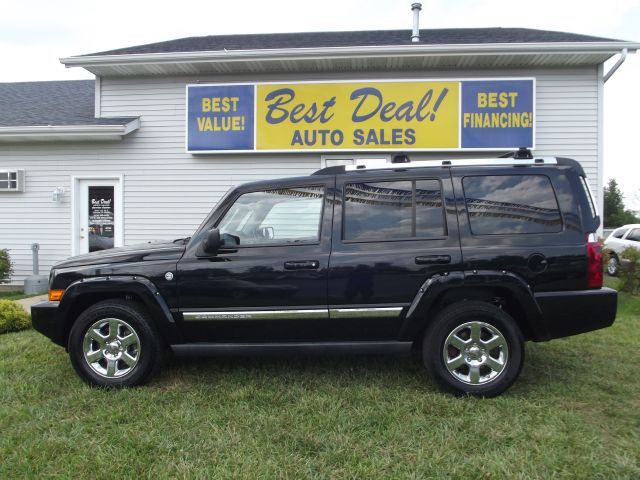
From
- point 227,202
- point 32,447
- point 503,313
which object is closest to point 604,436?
point 503,313

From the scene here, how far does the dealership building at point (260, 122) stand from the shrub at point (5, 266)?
1.09 ft

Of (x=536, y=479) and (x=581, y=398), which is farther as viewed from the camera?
(x=581, y=398)

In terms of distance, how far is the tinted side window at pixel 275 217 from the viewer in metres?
3.84

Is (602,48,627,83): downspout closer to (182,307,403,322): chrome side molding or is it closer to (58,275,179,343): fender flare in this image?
(182,307,403,322): chrome side molding

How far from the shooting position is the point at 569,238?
3623 millimetres

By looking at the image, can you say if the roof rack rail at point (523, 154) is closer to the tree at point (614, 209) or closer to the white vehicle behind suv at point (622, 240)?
the white vehicle behind suv at point (622, 240)

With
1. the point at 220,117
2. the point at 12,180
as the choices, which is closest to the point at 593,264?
the point at 220,117

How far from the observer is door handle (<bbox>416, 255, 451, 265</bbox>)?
364 centimetres

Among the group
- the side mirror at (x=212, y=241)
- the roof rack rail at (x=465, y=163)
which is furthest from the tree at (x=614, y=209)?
the side mirror at (x=212, y=241)

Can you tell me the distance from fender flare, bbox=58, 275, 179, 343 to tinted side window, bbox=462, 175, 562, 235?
257cm

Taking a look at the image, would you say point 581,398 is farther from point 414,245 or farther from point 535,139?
point 535,139

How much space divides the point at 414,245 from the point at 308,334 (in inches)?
43.6

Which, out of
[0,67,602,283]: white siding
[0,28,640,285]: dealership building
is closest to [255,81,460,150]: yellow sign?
[0,28,640,285]: dealership building

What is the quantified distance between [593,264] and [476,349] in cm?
111
